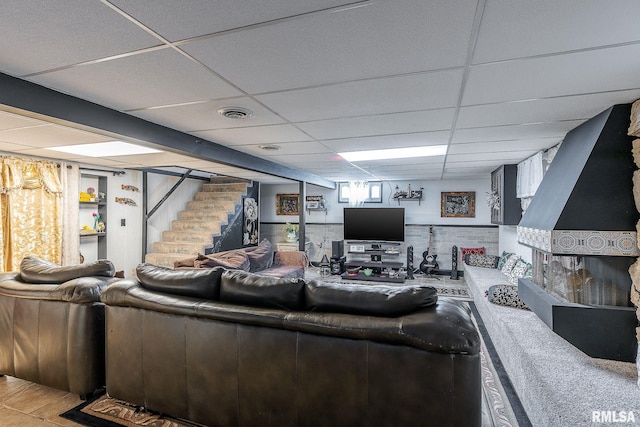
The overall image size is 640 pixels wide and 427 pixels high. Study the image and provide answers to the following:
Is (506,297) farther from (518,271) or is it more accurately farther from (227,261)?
(227,261)

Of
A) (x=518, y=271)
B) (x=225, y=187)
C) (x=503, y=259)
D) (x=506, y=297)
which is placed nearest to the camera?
(x=506, y=297)

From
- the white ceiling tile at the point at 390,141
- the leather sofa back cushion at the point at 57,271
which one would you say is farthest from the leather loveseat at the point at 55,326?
the white ceiling tile at the point at 390,141

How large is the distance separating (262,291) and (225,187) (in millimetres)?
5780

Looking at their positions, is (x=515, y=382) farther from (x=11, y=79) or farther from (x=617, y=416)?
(x=11, y=79)

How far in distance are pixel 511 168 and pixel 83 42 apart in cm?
535

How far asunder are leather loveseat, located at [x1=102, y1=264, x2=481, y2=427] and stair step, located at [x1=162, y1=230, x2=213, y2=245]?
3899 mm

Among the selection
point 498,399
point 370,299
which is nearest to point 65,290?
point 370,299

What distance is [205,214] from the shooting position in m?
6.72

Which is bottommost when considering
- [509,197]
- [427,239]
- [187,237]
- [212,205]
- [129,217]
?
[427,239]

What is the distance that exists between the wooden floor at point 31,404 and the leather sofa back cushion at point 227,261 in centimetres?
194

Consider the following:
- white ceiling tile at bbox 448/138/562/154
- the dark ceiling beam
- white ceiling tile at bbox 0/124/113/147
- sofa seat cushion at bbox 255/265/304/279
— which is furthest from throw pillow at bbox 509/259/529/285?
white ceiling tile at bbox 0/124/113/147

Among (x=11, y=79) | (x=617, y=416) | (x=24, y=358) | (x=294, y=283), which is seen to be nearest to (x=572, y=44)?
(x=294, y=283)

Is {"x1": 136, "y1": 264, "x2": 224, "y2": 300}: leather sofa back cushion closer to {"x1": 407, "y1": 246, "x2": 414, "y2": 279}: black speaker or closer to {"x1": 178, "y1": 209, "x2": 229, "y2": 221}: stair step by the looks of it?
{"x1": 178, "y1": 209, "x2": 229, "y2": 221}: stair step

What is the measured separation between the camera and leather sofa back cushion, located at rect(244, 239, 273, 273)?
5320mm
